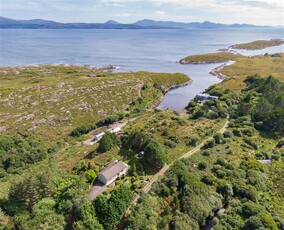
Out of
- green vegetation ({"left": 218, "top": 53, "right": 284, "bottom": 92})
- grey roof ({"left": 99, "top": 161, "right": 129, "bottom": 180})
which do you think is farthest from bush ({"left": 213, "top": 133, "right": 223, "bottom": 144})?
green vegetation ({"left": 218, "top": 53, "right": 284, "bottom": 92})

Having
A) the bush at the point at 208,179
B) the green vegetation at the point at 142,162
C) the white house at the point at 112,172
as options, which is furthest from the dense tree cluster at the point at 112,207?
the bush at the point at 208,179

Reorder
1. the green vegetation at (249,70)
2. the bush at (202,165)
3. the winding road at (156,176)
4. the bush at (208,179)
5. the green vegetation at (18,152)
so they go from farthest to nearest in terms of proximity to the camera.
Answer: the green vegetation at (249,70) → the green vegetation at (18,152) → the bush at (202,165) → the bush at (208,179) → the winding road at (156,176)

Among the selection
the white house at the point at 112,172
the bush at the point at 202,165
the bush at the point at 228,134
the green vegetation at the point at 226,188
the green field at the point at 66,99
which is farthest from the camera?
the green field at the point at 66,99

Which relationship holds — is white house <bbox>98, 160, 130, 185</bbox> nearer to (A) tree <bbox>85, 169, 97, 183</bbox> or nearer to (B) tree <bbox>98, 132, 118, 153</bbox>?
(A) tree <bbox>85, 169, 97, 183</bbox>

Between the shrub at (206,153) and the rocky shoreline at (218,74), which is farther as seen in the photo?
the rocky shoreline at (218,74)

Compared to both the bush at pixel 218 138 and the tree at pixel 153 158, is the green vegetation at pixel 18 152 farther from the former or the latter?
the bush at pixel 218 138

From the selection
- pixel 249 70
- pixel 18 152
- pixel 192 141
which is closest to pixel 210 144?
pixel 192 141

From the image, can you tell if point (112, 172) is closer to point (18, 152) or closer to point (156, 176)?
point (156, 176)
